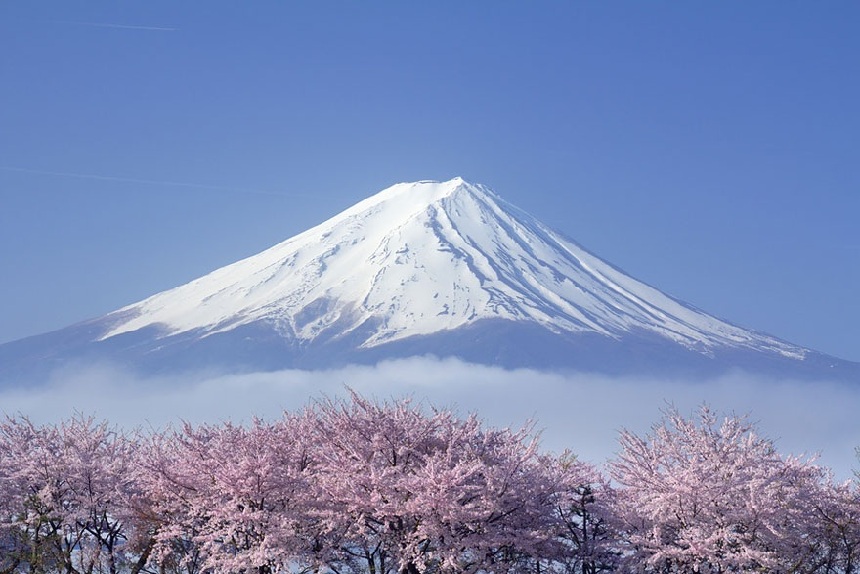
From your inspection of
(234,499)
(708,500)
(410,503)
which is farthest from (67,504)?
(708,500)

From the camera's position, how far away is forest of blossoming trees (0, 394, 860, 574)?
94.1 ft

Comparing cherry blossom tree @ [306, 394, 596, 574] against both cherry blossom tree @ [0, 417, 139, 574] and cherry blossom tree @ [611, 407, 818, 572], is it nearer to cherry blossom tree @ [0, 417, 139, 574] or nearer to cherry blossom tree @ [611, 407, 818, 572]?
cherry blossom tree @ [611, 407, 818, 572]

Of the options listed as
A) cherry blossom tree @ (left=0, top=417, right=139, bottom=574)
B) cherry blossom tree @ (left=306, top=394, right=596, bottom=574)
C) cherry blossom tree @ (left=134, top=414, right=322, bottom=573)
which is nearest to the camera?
cherry blossom tree @ (left=306, top=394, right=596, bottom=574)

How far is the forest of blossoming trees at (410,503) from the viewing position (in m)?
28.7

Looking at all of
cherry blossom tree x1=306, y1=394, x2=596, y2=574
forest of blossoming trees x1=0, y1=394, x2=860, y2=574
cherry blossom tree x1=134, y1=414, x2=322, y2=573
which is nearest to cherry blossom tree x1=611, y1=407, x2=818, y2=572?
forest of blossoming trees x1=0, y1=394, x2=860, y2=574

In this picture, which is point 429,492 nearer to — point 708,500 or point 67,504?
point 708,500

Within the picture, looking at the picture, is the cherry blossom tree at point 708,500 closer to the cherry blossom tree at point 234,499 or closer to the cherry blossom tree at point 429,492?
the cherry blossom tree at point 429,492

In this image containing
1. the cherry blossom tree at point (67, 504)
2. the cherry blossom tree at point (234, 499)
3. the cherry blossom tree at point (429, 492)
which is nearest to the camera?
the cherry blossom tree at point (429, 492)

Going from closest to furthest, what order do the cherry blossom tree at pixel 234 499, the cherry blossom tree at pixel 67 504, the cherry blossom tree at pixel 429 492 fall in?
the cherry blossom tree at pixel 429 492
the cherry blossom tree at pixel 234 499
the cherry blossom tree at pixel 67 504

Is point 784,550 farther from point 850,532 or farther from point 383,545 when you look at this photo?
point 383,545

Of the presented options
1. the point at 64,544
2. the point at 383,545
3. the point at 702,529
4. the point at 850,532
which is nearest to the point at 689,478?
the point at 702,529

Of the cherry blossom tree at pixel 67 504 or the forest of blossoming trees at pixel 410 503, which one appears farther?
the cherry blossom tree at pixel 67 504

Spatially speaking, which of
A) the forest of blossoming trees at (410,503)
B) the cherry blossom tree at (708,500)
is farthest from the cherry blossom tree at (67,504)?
the cherry blossom tree at (708,500)

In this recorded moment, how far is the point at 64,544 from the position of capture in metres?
34.6
